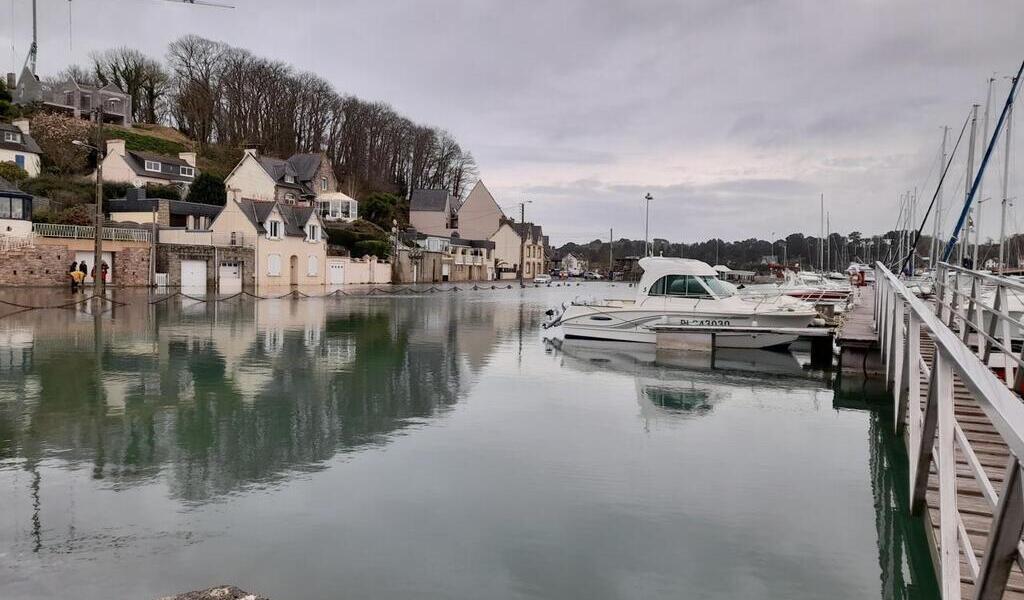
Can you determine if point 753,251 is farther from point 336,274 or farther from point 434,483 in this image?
point 434,483

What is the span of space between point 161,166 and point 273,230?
18.5 meters

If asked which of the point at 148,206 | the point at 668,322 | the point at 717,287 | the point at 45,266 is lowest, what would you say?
the point at 668,322

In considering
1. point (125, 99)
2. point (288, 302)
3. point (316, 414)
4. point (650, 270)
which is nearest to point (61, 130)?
point (125, 99)

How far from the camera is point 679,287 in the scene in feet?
73.4

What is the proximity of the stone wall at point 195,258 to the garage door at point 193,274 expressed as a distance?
194mm

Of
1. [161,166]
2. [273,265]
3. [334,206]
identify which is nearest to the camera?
[273,265]

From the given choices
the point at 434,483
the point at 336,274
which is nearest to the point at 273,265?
the point at 336,274

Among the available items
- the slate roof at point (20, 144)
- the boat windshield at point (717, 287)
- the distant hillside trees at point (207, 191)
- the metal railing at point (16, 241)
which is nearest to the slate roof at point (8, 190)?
the metal railing at point (16, 241)

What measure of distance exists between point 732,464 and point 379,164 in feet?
297

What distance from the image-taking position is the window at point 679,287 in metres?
22.0

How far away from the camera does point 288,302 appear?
37.0 metres

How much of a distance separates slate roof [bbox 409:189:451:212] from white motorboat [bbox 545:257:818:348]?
7120 centimetres

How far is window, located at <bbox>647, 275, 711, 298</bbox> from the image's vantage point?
22000 millimetres

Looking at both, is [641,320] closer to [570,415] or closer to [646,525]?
[570,415]
